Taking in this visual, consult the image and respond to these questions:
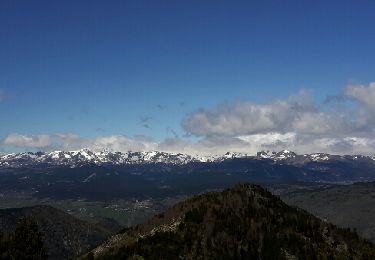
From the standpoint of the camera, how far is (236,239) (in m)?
183

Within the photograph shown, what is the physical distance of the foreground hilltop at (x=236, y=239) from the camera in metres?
172

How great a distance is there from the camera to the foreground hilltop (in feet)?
563

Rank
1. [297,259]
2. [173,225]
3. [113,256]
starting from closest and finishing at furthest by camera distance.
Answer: [297,259] < [113,256] < [173,225]

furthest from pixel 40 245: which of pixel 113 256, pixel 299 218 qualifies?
pixel 299 218

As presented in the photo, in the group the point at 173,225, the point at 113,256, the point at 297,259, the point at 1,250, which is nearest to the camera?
the point at 1,250

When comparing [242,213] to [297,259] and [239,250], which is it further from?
[297,259]

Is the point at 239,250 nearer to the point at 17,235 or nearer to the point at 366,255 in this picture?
the point at 366,255

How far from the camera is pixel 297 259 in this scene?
168 meters

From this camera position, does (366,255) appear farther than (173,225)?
No

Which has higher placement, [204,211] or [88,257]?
[204,211]

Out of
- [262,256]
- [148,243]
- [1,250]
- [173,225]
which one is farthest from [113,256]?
[262,256]

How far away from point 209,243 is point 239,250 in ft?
35.5

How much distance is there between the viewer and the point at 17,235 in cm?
15662

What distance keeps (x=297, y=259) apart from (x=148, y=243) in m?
52.7
